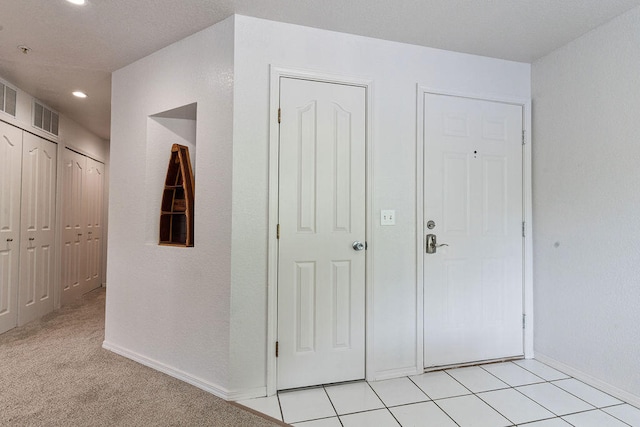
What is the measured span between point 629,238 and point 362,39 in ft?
6.98

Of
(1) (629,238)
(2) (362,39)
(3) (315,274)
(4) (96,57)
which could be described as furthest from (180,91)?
(1) (629,238)

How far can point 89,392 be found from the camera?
209cm

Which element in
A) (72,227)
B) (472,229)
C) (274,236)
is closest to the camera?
(274,236)

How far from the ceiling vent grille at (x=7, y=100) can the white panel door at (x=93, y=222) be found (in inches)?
64.9

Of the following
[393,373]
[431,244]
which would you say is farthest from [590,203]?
[393,373]

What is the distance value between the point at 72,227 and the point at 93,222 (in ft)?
2.02

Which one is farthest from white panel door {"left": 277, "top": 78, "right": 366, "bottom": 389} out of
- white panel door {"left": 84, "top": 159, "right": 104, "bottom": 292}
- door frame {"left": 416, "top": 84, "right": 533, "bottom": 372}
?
white panel door {"left": 84, "top": 159, "right": 104, "bottom": 292}

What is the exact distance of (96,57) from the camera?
2.58 metres

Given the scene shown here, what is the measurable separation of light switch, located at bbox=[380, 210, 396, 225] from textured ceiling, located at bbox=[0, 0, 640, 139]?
1.22 m

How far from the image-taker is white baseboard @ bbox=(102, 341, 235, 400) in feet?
6.74

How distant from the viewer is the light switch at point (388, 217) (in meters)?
2.33

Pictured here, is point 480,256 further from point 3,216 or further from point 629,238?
point 3,216

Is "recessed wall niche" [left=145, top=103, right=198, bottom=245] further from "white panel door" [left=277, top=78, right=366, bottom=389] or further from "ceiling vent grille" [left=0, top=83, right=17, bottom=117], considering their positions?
"ceiling vent grille" [left=0, top=83, right=17, bottom=117]

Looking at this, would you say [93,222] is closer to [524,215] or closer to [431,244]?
[431,244]
